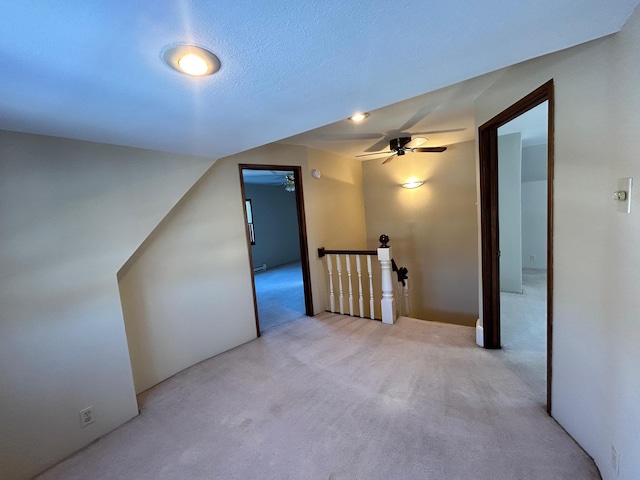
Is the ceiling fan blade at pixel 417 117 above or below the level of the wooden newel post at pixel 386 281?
above

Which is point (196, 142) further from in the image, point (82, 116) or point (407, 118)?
point (407, 118)

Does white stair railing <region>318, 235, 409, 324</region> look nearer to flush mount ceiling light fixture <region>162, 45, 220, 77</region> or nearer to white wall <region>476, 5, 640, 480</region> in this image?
white wall <region>476, 5, 640, 480</region>

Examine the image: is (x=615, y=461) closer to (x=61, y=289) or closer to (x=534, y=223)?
(x=61, y=289)

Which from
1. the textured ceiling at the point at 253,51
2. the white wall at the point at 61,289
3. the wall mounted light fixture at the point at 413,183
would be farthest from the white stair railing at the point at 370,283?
the white wall at the point at 61,289

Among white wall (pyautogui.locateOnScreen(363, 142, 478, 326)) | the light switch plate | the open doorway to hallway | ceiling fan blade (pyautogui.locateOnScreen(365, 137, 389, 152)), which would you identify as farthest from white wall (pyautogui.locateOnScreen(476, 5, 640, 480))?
white wall (pyautogui.locateOnScreen(363, 142, 478, 326))

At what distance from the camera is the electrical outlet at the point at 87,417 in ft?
5.41

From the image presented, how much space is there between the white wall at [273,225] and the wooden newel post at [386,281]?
4169 mm

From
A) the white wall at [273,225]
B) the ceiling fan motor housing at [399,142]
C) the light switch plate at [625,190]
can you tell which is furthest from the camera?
the white wall at [273,225]

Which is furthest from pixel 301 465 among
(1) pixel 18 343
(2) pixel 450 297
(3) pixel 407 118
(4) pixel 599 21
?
(2) pixel 450 297

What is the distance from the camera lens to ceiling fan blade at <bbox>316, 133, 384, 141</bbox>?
120 inches

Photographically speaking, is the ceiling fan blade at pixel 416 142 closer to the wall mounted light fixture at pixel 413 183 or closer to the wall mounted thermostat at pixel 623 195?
the wall mounted light fixture at pixel 413 183

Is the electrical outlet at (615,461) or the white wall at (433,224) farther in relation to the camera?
the white wall at (433,224)

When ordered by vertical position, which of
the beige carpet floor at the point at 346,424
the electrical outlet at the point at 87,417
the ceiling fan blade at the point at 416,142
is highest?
the ceiling fan blade at the point at 416,142

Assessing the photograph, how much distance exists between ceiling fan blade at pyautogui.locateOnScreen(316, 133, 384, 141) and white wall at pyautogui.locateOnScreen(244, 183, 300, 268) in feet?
13.5
